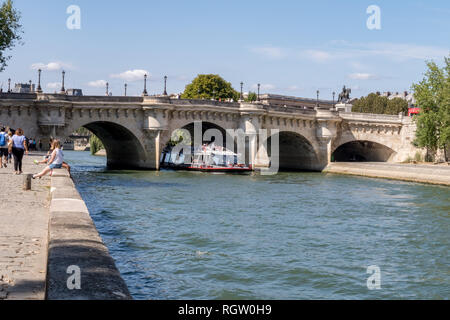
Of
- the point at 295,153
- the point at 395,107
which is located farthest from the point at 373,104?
the point at 295,153

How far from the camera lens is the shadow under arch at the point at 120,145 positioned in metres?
48.5

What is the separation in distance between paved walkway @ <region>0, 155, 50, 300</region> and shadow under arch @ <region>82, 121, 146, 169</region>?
31618mm

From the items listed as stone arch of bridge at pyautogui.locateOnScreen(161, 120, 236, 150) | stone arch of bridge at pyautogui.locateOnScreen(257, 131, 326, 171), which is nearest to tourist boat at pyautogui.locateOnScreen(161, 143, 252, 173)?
stone arch of bridge at pyautogui.locateOnScreen(161, 120, 236, 150)

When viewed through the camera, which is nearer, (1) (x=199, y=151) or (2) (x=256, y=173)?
(2) (x=256, y=173)

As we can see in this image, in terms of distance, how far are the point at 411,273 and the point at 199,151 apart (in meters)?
42.0

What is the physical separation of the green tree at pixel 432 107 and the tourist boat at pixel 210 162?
17.3 meters

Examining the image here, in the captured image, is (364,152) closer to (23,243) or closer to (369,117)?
(369,117)

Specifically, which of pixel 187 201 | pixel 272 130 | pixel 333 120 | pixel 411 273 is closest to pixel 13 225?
pixel 411 273

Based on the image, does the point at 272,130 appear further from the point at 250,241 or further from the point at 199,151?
the point at 250,241

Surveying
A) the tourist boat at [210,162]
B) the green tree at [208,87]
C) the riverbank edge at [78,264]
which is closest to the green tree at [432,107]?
the tourist boat at [210,162]

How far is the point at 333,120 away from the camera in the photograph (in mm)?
56469

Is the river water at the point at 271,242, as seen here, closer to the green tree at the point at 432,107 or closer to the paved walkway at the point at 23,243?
the paved walkway at the point at 23,243
